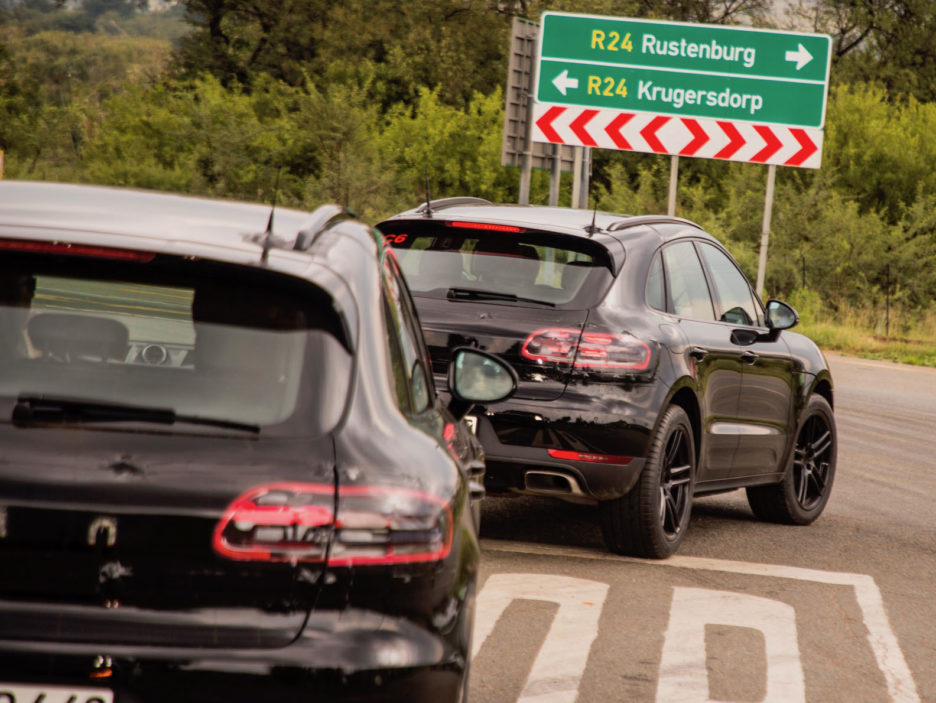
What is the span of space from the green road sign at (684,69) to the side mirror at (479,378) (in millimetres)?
21413

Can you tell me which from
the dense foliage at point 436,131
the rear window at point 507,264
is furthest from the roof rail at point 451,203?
the dense foliage at point 436,131

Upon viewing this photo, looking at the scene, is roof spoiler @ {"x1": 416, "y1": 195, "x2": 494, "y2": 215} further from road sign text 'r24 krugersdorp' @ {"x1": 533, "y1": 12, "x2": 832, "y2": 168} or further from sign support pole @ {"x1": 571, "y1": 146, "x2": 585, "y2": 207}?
sign support pole @ {"x1": 571, "y1": 146, "x2": 585, "y2": 207}

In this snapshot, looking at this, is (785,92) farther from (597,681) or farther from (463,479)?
(463,479)

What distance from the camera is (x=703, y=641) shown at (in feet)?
18.9

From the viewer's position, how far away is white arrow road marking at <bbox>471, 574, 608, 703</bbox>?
198 inches

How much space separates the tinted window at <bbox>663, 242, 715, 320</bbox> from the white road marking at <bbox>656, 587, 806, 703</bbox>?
1.54 meters

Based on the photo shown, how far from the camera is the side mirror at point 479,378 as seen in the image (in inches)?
169

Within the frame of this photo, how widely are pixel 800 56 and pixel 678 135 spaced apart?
2.33 meters

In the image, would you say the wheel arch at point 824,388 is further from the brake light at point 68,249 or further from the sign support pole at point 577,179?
the sign support pole at point 577,179

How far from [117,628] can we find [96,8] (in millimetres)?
206401

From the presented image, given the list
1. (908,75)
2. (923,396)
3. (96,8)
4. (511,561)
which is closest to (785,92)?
(923,396)

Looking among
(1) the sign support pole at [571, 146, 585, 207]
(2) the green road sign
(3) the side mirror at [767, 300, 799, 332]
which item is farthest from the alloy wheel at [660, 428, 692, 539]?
(2) the green road sign

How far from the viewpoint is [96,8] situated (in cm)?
19862

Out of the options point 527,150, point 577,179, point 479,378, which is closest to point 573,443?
point 479,378
